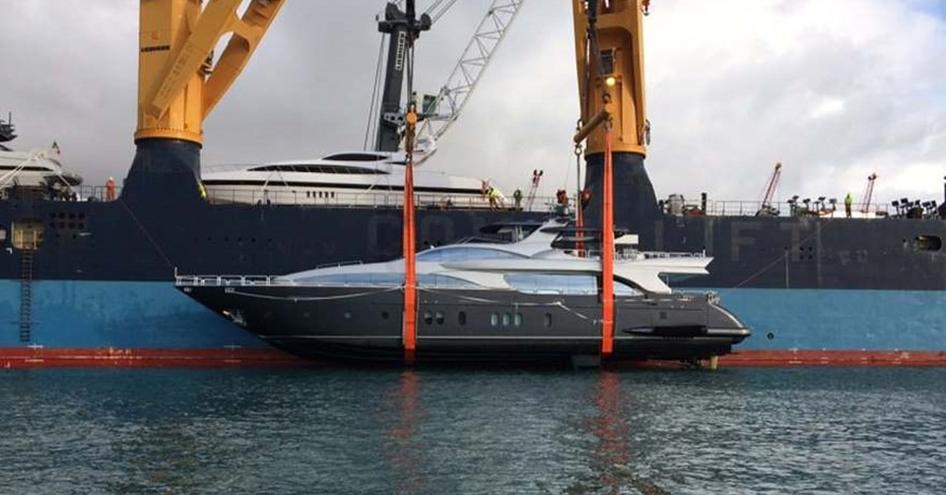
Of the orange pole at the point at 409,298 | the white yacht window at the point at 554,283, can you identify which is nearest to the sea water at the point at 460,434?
the orange pole at the point at 409,298

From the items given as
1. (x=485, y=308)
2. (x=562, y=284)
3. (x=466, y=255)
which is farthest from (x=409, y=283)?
(x=562, y=284)

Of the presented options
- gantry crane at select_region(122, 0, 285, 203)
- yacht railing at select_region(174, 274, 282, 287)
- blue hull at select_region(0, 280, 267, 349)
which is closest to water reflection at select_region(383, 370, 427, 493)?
yacht railing at select_region(174, 274, 282, 287)

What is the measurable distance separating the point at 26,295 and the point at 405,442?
58.8 feet

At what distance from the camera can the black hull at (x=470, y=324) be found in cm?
2533

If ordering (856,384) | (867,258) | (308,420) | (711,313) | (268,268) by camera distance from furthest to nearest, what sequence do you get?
1. (867,258)
2. (268,268)
3. (711,313)
4. (856,384)
5. (308,420)

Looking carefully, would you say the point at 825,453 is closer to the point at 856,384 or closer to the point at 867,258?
the point at 856,384

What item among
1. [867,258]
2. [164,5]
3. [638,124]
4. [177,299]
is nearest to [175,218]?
[177,299]

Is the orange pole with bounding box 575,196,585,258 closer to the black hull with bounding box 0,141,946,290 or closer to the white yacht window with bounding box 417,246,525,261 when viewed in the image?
the black hull with bounding box 0,141,946,290

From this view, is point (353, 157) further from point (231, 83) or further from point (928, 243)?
point (928, 243)

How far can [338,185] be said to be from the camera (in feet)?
109

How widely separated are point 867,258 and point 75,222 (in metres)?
27.6

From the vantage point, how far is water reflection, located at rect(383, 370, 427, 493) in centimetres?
1274

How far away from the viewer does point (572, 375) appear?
82.4 ft

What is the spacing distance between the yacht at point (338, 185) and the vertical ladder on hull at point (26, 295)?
22.0 feet
